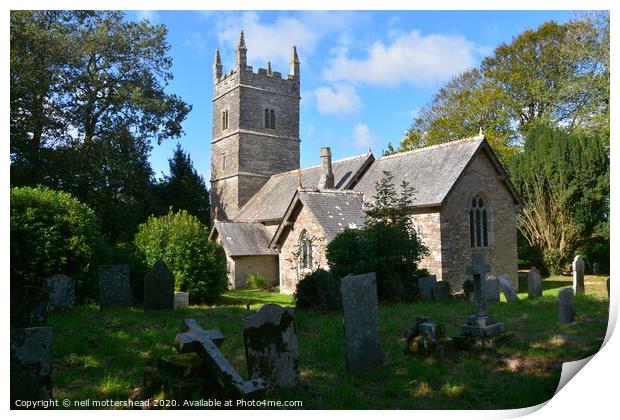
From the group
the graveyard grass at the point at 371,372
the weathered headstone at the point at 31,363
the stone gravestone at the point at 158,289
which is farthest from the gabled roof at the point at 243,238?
the weathered headstone at the point at 31,363

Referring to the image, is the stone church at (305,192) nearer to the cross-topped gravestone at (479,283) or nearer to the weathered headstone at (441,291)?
the weathered headstone at (441,291)

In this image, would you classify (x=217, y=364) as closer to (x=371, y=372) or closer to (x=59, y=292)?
(x=371, y=372)

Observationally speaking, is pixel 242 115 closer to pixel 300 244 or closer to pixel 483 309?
pixel 300 244

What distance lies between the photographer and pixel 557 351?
6.31m

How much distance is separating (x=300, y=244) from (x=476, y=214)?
6.96 meters

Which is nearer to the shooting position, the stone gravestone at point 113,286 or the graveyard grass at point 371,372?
the graveyard grass at point 371,372

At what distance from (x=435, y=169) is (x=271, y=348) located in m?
14.5

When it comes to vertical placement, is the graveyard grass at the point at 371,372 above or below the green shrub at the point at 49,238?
below

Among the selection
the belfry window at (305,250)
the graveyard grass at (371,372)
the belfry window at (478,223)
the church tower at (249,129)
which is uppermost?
Result: the church tower at (249,129)

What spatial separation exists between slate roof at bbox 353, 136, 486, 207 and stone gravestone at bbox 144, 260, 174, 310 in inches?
364

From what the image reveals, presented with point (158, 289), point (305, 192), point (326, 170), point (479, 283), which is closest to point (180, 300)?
point (158, 289)

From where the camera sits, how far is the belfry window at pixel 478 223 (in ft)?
58.7

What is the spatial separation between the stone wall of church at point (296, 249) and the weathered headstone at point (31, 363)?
11868 millimetres

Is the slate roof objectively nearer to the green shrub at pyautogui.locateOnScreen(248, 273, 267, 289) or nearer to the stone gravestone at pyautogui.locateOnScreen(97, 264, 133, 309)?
the green shrub at pyautogui.locateOnScreen(248, 273, 267, 289)
